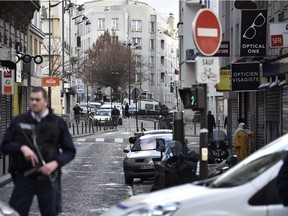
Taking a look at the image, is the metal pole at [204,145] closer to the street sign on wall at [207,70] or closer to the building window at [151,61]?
the street sign on wall at [207,70]

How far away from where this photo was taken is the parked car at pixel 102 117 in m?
54.1

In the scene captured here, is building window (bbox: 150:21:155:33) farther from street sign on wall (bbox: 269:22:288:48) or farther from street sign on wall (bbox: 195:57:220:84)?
street sign on wall (bbox: 195:57:220:84)

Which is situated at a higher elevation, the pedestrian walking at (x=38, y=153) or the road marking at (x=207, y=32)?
the road marking at (x=207, y=32)

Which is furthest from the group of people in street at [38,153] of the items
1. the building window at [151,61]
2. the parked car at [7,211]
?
the building window at [151,61]

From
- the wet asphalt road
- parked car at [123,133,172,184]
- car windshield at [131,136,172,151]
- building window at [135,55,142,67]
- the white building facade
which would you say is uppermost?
the white building facade

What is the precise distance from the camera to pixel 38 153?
291 inches

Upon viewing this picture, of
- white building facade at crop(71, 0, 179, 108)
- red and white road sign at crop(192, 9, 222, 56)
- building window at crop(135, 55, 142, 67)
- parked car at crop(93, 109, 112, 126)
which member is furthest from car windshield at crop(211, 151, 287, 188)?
white building facade at crop(71, 0, 179, 108)

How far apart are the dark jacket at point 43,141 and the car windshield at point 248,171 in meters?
1.72

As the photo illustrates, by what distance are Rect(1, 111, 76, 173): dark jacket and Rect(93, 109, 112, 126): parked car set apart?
151 ft

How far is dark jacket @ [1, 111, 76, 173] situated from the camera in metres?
7.43

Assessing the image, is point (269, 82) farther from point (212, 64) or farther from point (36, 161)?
point (36, 161)

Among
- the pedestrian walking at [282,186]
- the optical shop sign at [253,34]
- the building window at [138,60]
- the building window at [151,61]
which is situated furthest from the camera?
the building window at [151,61]

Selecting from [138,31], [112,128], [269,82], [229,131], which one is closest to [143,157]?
[269,82]

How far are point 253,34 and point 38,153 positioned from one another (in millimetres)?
13644
